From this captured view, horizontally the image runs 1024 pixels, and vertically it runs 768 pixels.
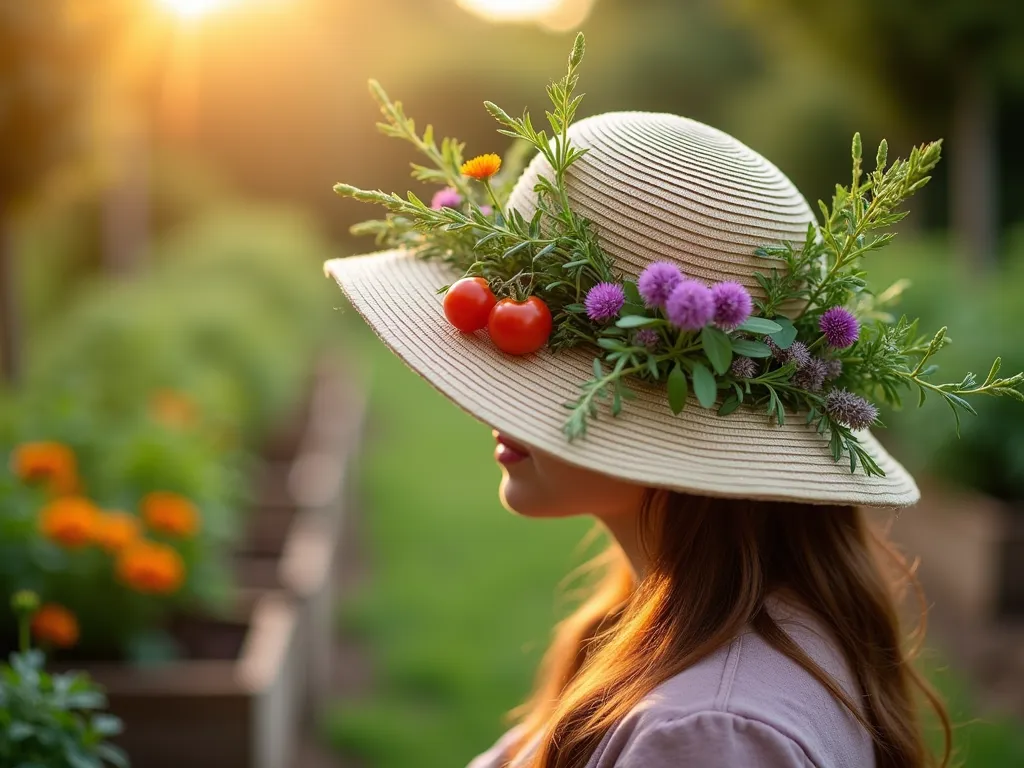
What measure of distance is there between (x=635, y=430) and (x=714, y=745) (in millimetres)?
427

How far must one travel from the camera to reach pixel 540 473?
154 centimetres

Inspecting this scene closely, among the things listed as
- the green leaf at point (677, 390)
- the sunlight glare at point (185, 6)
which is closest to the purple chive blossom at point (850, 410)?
the green leaf at point (677, 390)

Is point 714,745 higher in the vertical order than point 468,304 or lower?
lower

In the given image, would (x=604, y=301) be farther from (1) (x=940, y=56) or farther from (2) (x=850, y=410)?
(1) (x=940, y=56)

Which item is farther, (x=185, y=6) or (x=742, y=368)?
(x=185, y=6)

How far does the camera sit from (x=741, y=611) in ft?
4.57

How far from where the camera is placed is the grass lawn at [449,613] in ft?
13.0

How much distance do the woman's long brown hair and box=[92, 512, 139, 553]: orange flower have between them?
77.6 inches

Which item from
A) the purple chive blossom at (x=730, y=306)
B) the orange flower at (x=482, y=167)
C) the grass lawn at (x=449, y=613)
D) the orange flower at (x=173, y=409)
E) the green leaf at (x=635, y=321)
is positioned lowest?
the grass lawn at (x=449, y=613)

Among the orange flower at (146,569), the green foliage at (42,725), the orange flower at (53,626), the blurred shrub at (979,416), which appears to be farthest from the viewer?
Answer: the blurred shrub at (979,416)

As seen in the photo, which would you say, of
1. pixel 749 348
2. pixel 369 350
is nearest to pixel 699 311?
pixel 749 348

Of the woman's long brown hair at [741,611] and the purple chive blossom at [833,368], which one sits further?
the purple chive blossom at [833,368]

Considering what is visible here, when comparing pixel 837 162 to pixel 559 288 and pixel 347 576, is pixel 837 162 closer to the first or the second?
pixel 347 576

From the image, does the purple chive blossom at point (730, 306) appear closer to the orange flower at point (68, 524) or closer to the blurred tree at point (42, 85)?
the orange flower at point (68, 524)
